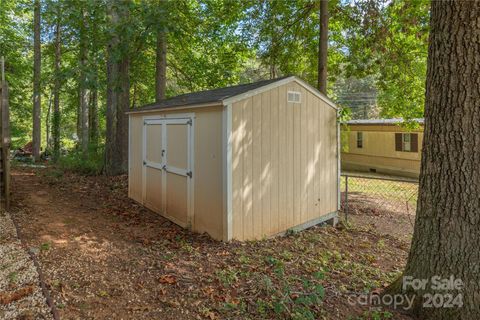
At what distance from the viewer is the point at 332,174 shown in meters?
6.84

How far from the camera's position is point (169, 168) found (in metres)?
6.30

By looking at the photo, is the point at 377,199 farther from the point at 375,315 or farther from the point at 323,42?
the point at 375,315

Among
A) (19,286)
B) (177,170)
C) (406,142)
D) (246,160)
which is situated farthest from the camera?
(406,142)

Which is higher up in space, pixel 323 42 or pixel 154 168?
pixel 323 42

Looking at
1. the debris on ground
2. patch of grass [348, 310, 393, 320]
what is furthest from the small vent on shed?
the debris on ground

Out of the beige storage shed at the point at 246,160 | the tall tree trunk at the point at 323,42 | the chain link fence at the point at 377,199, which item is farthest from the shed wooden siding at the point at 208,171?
the tall tree trunk at the point at 323,42

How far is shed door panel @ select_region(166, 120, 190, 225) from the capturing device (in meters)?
5.80

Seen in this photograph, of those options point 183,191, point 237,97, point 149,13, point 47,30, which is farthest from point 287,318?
point 47,30

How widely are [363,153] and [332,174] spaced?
486 inches

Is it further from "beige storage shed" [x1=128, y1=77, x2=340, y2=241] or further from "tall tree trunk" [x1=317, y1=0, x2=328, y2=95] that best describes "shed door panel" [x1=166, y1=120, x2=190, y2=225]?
"tall tree trunk" [x1=317, y1=0, x2=328, y2=95]

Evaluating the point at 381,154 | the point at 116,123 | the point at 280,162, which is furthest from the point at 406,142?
the point at 116,123

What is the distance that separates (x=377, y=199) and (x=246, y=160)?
23.1ft

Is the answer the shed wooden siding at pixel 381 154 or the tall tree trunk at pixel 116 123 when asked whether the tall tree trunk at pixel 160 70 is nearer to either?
the tall tree trunk at pixel 116 123

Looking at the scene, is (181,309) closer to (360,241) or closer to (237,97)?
(237,97)
